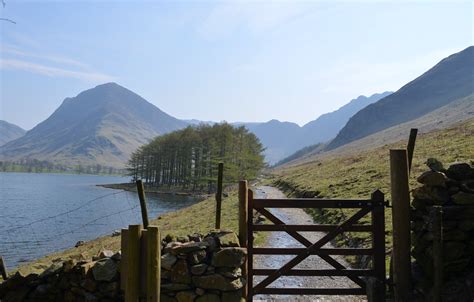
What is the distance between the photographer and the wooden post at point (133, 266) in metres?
6.98

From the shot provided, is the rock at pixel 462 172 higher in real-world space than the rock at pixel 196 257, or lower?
higher

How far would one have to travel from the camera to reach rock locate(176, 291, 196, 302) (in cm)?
962

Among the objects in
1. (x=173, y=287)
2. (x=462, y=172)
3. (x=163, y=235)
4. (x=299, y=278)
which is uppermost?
(x=462, y=172)

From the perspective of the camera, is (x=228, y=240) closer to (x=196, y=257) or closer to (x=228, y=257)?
(x=228, y=257)

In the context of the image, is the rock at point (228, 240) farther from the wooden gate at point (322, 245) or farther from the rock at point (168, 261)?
the rock at point (168, 261)

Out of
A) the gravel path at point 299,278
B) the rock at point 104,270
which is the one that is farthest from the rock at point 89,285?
the gravel path at point 299,278

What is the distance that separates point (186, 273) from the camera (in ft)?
31.7

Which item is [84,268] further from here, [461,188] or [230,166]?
[230,166]

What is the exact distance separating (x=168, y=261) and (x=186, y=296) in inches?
36.4

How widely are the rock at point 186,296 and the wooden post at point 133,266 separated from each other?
2784 mm

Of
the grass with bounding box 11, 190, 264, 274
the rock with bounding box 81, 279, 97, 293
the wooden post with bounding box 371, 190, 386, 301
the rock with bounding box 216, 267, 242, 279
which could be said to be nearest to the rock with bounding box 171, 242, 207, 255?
the rock with bounding box 216, 267, 242, 279

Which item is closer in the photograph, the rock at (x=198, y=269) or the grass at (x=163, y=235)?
the rock at (x=198, y=269)

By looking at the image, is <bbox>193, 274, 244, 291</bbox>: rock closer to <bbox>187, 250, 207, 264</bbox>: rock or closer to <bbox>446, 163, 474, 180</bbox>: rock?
<bbox>187, 250, 207, 264</bbox>: rock

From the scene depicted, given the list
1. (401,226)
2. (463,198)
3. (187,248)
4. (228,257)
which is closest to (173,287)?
(187,248)
